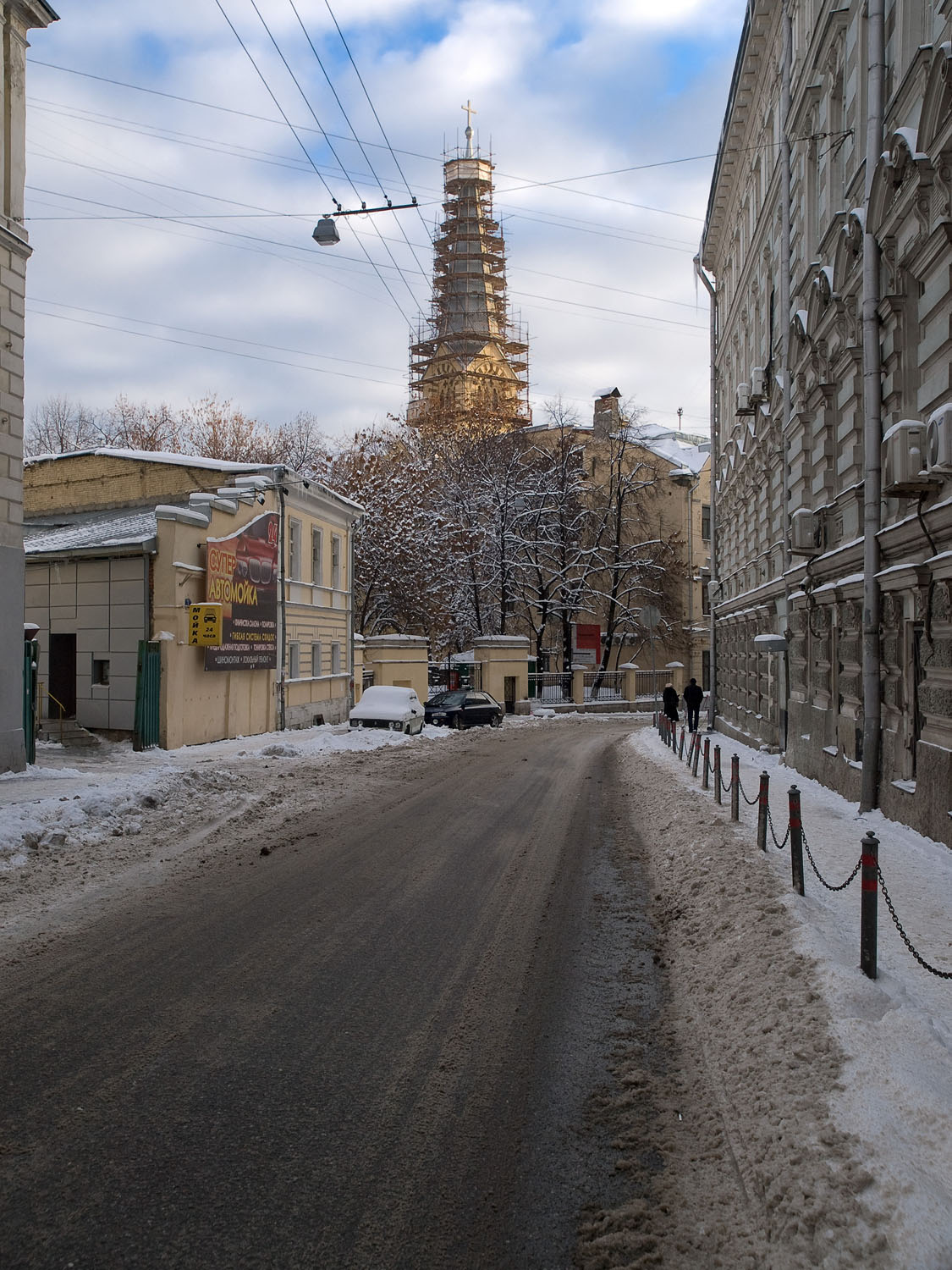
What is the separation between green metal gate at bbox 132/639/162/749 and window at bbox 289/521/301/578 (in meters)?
7.63

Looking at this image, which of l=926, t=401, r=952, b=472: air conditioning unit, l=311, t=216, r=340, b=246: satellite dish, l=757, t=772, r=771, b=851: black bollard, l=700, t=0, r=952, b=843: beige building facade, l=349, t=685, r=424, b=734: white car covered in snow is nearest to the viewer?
l=926, t=401, r=952, b=472: air conditioning unit

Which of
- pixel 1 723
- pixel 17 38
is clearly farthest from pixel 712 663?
pixel 17 38

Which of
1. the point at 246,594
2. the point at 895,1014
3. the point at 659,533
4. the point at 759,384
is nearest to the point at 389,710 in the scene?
the point at 246,594

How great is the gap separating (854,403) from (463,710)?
19872mm

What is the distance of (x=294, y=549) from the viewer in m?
26.9

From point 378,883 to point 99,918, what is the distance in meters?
2.39

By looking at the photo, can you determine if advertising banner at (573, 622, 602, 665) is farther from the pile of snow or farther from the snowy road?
the snowy road

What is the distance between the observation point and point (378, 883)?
843 centimetres

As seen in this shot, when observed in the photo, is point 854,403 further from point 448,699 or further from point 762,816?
point 448,699

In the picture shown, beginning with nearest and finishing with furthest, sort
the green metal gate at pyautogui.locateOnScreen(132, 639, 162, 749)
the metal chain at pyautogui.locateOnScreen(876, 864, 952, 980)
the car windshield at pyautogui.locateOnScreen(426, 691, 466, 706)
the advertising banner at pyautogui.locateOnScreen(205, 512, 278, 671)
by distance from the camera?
the metal chain at pyautogui.locateOnScreen(876, 864, 952, 980)
the green metal gate at pyautogui.locateOnScreen(132, 639, 162, 749)
the advertising banner at pyautogui.locateOnScreen(205, 512, 278, 671)
the car windshield at pyautogui.locateOnScreen(426, 691, 466, 706)

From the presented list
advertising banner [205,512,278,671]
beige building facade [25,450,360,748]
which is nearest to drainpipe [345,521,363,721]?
beige building facade [25,450,360,748]

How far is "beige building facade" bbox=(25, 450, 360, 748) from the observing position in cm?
1970

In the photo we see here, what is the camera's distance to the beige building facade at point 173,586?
1970cm

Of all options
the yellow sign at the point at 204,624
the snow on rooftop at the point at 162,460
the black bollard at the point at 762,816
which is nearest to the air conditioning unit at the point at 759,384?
the snow on rooftop at the point at 162,460
